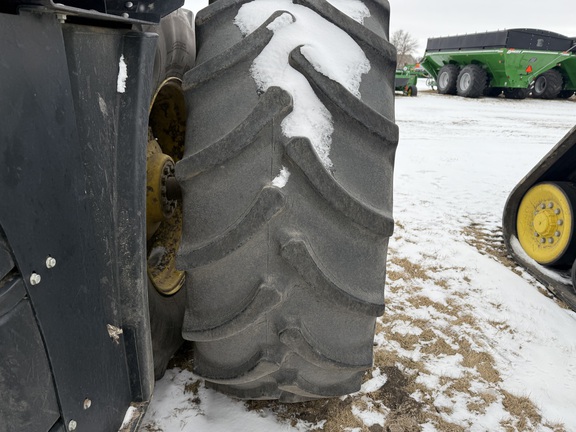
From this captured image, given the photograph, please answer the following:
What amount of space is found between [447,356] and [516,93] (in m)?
15.9

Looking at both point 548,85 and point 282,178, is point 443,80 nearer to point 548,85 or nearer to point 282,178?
point 548,85

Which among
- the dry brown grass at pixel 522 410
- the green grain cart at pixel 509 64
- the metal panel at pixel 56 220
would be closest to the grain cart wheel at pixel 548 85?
the green grain cart at pixel 509 64

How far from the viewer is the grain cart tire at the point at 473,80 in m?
14.6

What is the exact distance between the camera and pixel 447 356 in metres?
1.94

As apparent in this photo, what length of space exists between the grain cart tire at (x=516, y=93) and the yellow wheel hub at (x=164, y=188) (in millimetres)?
16122

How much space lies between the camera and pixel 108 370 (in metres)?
0.93

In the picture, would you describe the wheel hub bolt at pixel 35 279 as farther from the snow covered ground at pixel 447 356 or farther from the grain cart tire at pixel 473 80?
the grain cart tire at pixel 473 80

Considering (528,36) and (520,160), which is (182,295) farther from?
(528,36)

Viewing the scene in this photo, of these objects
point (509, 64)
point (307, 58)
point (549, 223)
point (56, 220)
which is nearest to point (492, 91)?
point (509, 64)

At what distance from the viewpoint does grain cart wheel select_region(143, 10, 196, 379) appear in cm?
139

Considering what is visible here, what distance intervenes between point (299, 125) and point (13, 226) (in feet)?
1.98

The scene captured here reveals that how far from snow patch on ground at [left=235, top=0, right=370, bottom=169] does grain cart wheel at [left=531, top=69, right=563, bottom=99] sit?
16621mm

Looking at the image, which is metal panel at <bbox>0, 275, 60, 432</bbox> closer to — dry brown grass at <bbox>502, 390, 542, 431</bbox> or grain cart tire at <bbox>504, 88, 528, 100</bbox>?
dry brown grass at <bbox>502, 390, 542, 431</bbox>

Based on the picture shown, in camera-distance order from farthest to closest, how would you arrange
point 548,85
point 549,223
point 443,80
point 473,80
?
point 443,80 → point 548,85 → point 473,80 → point 549,223
